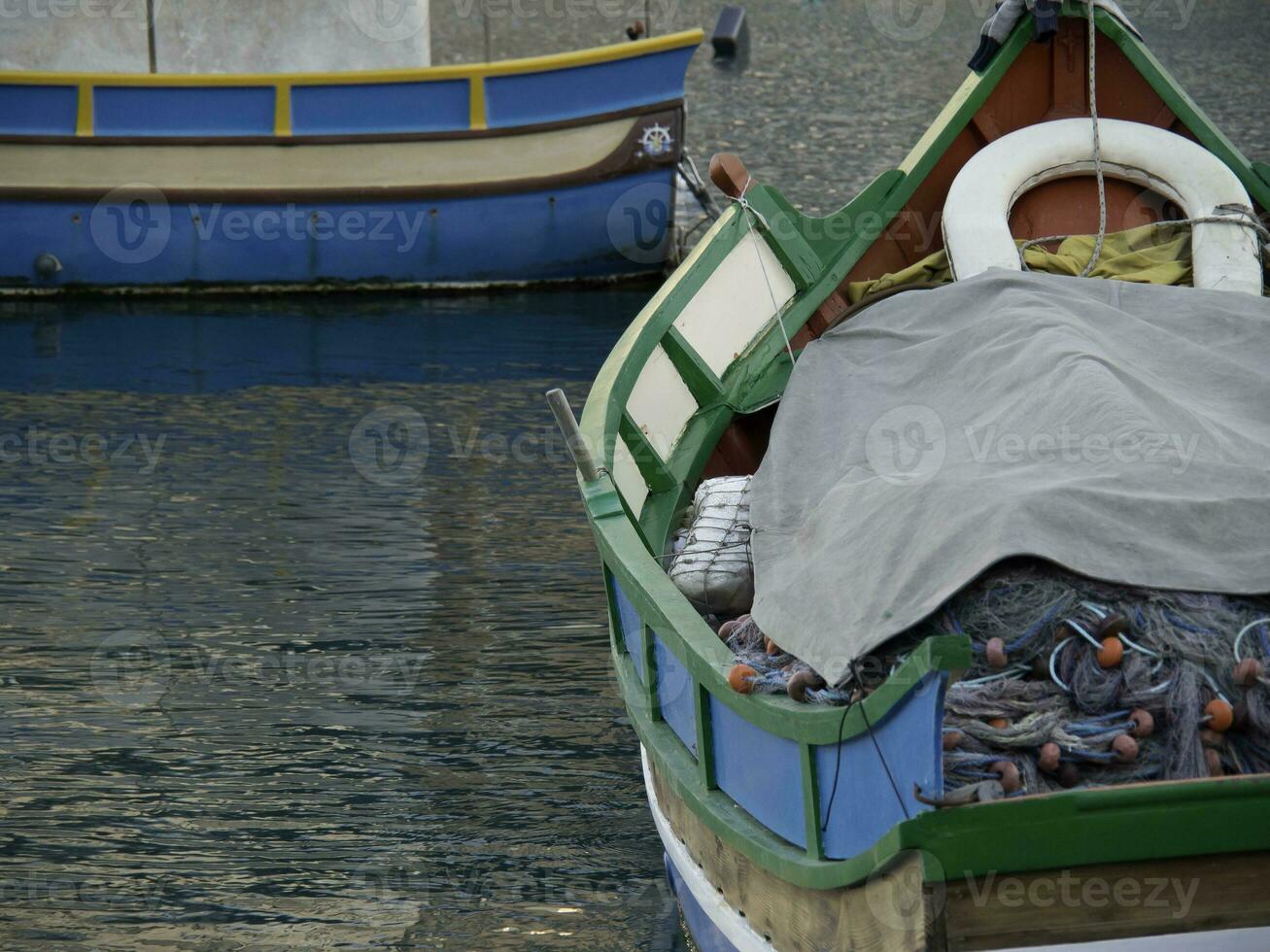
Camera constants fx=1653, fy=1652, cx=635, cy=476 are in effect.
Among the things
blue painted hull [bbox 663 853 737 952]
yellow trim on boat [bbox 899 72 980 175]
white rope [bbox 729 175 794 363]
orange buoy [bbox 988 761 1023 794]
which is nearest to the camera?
orange buoy [bbox 988 761 1023 794]

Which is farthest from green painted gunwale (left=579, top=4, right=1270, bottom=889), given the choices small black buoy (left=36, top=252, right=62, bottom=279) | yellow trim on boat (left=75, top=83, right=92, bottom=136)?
small black buoy (left=36, top=252, right=62, bottom=279)

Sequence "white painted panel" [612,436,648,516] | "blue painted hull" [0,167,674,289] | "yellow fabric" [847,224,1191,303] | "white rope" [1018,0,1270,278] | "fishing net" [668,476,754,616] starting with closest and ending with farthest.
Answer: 1. "fishing net" [668,476,754,616]
2. "white painted panel" [612,436,648,516]
3. "yellow fabric" [847,224,1191,303]
4. "white rope" [1018,0,1270,278]
5. "blue painted hull" [0,167,674,289]

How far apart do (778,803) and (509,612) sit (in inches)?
154

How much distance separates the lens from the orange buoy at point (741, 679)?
3609mm

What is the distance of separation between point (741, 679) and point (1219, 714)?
0.99 metres

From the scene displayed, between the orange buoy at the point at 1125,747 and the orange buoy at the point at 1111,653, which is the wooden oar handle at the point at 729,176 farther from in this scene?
the orange buoy at the point at 1125,747

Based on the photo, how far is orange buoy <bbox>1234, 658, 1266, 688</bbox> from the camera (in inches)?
128

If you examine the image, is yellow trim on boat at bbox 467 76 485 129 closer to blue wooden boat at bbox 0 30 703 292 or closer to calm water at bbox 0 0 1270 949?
blue wooden boat at bbox 0 30 703 292

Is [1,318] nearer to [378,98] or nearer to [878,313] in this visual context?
[378,98]

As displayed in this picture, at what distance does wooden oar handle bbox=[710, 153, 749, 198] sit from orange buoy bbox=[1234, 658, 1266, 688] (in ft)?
11.8

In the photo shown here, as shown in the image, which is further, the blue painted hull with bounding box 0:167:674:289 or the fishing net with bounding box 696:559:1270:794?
the blue painted hull with bounding box 0:167:674:289

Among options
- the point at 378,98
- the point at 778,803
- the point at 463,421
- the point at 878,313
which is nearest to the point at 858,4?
the point at 378,98

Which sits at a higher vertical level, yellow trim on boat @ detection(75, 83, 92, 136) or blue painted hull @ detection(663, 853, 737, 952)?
yellow trim on boat @ detection(75, 83, 92, 136)

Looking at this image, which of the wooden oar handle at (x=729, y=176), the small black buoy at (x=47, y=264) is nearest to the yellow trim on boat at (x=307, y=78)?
the small black buoy at (x=47, y=264)
